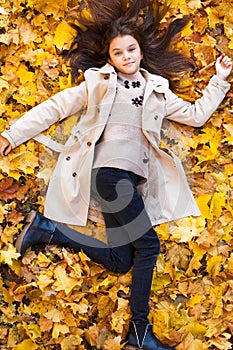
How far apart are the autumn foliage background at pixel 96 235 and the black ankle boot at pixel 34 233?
5cm

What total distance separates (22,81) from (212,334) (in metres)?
1.69

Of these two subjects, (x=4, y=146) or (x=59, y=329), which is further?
(x=4, y=146)

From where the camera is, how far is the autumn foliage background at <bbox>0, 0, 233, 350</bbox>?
3.18m

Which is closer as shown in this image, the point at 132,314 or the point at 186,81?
the point at 132,314

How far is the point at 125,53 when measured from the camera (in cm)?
331

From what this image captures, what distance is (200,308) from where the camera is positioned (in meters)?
3.27

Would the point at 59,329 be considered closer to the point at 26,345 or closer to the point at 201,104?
the point at 26,345

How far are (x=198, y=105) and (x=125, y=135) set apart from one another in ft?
1.54

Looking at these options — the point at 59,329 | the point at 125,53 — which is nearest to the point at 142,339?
the point at 59,329

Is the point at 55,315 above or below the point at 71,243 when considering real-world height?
below

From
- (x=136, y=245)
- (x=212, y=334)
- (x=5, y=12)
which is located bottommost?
(x=212, y=334)

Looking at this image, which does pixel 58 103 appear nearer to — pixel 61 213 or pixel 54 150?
pixel 54 150

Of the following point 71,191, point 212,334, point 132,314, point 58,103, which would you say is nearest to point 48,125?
point 58,103

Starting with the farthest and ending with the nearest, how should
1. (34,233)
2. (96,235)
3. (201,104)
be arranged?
(201,104), (96,235), (34,233)
